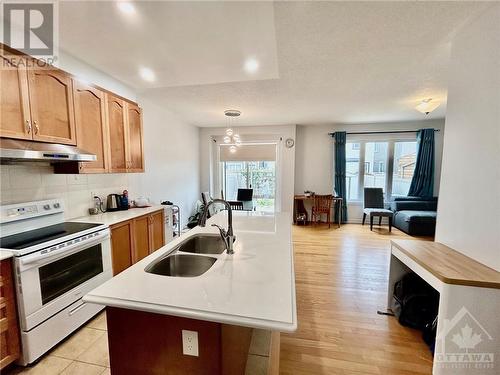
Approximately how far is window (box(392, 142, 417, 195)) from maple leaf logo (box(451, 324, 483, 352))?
4.88m

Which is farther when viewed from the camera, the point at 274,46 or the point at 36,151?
the point at 274,46

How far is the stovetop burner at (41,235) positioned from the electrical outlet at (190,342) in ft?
4.69

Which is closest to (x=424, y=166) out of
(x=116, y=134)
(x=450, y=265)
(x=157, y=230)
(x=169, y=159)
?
(x=450, y=265)

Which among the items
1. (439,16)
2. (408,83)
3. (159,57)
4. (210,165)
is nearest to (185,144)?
(210,165)

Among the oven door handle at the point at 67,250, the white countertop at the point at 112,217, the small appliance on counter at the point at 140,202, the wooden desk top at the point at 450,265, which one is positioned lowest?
the wooden desk top at the point at 450,265

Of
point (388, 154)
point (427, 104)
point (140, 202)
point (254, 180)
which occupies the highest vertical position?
point (427, 104)

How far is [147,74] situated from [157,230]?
2.01m

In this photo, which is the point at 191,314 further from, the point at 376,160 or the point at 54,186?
the point at 376,160

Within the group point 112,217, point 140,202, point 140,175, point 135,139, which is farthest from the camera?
point 140,175

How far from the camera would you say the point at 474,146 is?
1642mm

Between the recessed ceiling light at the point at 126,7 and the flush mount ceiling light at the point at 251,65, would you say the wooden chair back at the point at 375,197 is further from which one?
the recessed ceiling light at the point at 126,7

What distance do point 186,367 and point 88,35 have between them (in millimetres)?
2453

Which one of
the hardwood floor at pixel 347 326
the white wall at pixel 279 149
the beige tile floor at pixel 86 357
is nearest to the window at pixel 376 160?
the white wall at pixel 279 149

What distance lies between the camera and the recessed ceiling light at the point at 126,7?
1.45 m
